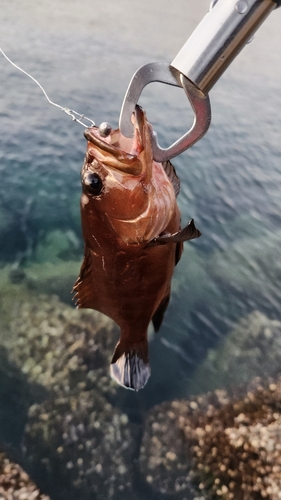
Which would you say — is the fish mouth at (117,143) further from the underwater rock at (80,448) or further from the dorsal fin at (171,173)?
the underwater rock at (80,448)

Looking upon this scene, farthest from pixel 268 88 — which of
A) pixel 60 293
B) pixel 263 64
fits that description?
pixel 60 293

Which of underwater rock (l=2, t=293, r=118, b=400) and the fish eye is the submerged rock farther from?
the fish eye

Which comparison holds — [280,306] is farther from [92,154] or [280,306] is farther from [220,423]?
[92,154]

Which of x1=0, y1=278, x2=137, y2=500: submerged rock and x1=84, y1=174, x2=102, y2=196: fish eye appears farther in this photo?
x1=0, y1=278, x2=137, y2=500: submerged rock

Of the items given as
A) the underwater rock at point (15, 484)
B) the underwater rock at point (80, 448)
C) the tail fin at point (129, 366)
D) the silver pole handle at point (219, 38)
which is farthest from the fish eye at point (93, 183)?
the underwater rock at point (15, 484)

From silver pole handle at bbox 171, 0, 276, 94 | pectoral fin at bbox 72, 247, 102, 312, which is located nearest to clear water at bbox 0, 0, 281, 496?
pectoral fin at bbox 72, 247, 102, 312

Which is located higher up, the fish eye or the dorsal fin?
the dorsal fin

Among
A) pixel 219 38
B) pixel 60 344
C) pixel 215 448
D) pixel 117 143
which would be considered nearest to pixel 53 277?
pixel 60 344
